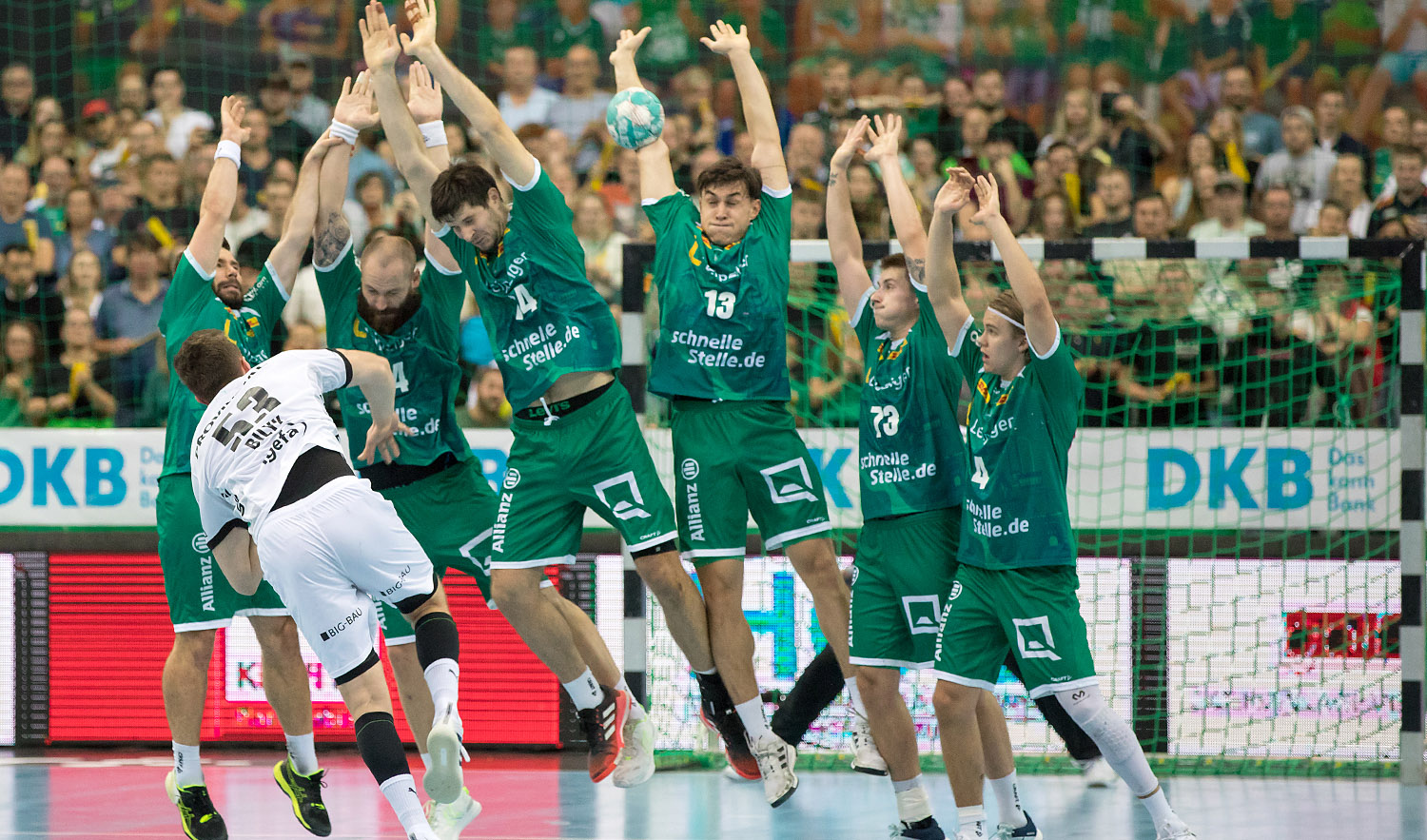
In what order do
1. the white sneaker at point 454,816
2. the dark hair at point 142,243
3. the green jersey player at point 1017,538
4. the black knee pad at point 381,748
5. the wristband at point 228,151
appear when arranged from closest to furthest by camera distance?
the black knee pad at point 381,748 < the green jersey player at point 1017,538 < the white sneaker at point 454,816 < the wristband at point 228,151 < the dark hair at point 142,243

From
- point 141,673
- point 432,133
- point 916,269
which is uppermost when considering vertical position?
point 432,133

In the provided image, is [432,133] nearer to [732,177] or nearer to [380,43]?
[380,43]

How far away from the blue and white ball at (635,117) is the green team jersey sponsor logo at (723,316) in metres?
0.39

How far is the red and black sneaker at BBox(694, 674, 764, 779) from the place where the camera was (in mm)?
7457

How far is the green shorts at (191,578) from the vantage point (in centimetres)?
748

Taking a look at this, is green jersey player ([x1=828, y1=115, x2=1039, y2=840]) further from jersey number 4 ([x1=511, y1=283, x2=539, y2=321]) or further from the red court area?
the red court area

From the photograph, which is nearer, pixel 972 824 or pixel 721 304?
pixel 972 824

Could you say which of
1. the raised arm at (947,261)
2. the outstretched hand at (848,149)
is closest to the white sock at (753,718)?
the raised arm at (947,261)

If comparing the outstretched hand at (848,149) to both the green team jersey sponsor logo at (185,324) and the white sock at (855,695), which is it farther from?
the green team jersey sponsor logo at (185,324)

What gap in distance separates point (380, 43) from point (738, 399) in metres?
2.37

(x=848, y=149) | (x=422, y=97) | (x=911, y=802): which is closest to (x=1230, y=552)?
(x=911, y=802)

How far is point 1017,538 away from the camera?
6.43 meters

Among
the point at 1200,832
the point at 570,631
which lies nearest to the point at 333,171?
the point at 570,631

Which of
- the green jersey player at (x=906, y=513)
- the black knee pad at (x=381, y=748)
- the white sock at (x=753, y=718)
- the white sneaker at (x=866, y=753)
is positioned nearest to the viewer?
the black knee pad at (x=381, y=748)
